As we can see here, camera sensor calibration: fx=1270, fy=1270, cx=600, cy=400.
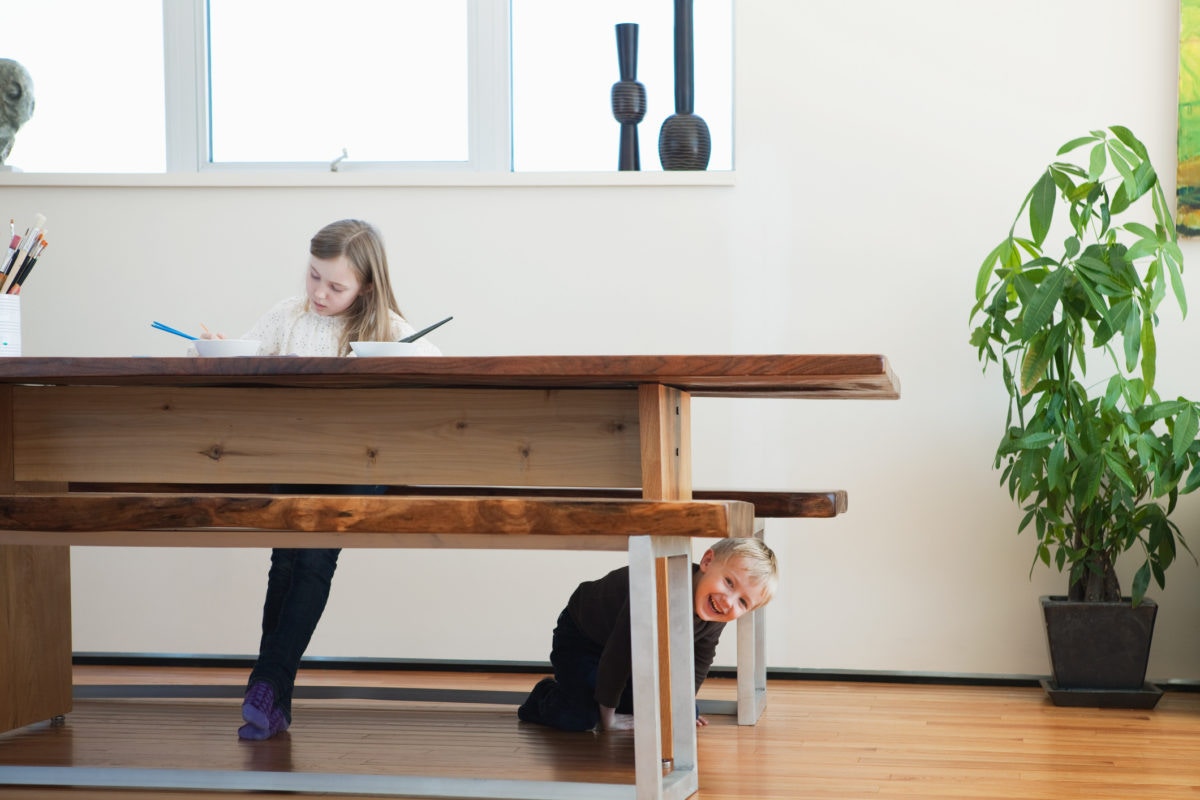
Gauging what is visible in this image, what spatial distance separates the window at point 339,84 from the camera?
11.3ft

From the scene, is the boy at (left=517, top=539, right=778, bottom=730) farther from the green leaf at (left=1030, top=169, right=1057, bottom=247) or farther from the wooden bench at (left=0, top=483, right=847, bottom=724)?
the green leaf at (left=1030, top=169, right=1057, bottom=247)

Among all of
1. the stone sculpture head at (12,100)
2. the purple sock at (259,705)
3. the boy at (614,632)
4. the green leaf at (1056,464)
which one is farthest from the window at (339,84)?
the purple sock at (259,705)

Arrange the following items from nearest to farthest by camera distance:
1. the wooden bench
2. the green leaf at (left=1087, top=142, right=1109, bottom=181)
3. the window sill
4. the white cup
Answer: the wooden bench → the white cup → the green leaf at (left=1087, top=142, right=1109, bottom=181) → the window sill

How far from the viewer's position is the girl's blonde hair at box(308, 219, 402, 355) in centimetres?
248

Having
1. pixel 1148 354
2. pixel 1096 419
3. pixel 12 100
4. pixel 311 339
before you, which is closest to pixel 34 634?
pixel 311 339

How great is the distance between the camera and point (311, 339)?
256 cm

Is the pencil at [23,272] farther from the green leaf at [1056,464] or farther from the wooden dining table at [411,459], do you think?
the green leaf at [1056,464]

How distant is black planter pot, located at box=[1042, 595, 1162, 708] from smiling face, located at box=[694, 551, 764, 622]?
1.03m

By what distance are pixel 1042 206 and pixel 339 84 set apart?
1.94 meters

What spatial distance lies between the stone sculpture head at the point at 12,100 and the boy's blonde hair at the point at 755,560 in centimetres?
247

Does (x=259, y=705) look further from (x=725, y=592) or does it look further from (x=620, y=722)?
(x=725, y=592)

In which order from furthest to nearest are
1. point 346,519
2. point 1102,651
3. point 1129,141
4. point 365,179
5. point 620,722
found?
point 365,179, point 1102,651, point 1129,141, point 620,722, point 346,519

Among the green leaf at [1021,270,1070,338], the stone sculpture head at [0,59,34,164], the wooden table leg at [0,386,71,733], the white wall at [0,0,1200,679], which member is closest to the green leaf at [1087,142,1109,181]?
the green leaf at [1021,270,1070,338]

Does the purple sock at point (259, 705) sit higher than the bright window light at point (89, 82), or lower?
lower
